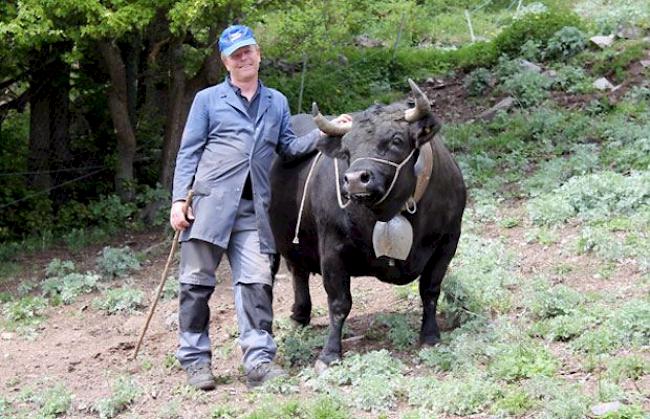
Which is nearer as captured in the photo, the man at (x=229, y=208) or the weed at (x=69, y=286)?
the man at (x=229, y=208)

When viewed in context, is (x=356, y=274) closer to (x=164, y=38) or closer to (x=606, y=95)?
(x=164, y=38)

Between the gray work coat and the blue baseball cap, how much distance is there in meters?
0.32

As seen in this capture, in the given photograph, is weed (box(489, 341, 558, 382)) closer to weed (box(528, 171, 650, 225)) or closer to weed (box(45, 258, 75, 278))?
weed (box(528, 171, 650, 225))

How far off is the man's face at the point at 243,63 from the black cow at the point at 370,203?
0.60 metres

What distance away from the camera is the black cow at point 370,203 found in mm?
7355

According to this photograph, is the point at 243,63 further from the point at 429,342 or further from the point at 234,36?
the point at 429,342

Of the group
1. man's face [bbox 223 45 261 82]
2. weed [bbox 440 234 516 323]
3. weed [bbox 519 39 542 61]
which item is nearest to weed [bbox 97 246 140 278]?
weed [bbox 440 234 516 323]

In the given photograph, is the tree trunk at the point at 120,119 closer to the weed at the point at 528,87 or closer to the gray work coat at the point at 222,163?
the weed at the point at 528,87

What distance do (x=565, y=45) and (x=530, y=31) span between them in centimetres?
93

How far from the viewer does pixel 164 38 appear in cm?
1446

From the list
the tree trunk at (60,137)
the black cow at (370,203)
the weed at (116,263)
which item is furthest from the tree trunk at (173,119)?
the black cow at (370,203)

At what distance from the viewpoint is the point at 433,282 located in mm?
8148

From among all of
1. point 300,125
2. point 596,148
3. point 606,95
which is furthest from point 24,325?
point 606,95

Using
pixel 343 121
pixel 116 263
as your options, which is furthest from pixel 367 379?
pixel 116 263
